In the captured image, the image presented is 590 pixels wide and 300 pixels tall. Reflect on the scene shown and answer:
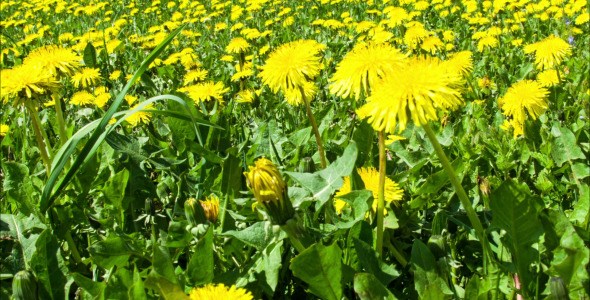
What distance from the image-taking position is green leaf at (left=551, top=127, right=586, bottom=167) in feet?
5.15

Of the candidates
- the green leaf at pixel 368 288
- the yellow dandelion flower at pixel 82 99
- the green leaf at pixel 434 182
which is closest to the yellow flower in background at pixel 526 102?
the green leaf at pixel 434 182

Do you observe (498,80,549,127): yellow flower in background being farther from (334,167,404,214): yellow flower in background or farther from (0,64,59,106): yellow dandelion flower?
(0,64,59,106): yellow dandelion flower

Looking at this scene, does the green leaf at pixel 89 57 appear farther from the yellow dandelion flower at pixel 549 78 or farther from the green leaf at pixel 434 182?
the yellow dandelion flower at pixel 549 78

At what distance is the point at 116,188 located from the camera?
1597 millimetres

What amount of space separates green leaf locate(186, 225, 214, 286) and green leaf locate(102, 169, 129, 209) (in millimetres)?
570

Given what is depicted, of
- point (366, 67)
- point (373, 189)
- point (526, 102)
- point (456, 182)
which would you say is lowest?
point (373, 189)

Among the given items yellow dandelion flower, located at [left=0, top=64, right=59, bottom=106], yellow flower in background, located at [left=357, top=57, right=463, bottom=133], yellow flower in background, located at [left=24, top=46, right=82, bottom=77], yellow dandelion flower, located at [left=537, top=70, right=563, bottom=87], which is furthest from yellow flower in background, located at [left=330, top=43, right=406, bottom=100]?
yellow dandelion flower, located at [left=537, top=70, right=563, bottom=87]

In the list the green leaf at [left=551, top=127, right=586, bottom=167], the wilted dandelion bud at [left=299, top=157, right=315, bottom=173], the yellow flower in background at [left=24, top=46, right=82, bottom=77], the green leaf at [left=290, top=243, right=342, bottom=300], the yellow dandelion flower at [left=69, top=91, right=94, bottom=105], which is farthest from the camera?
the yellow dandelion flower at [left=69, top=91, right=94, bottom=105]

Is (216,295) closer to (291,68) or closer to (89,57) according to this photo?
(291,68)

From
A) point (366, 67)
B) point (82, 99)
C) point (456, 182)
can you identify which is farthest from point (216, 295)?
point (82, 99)

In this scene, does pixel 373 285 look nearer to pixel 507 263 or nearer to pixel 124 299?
pixel 507 263

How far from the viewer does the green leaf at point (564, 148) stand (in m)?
1.57

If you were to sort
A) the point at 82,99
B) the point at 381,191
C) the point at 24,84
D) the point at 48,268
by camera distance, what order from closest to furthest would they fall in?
1. the point at 381,191
2. the point at 48,268
3. the point at 24,84
4. the point at 82,99

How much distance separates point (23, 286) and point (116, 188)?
1.82 feet
